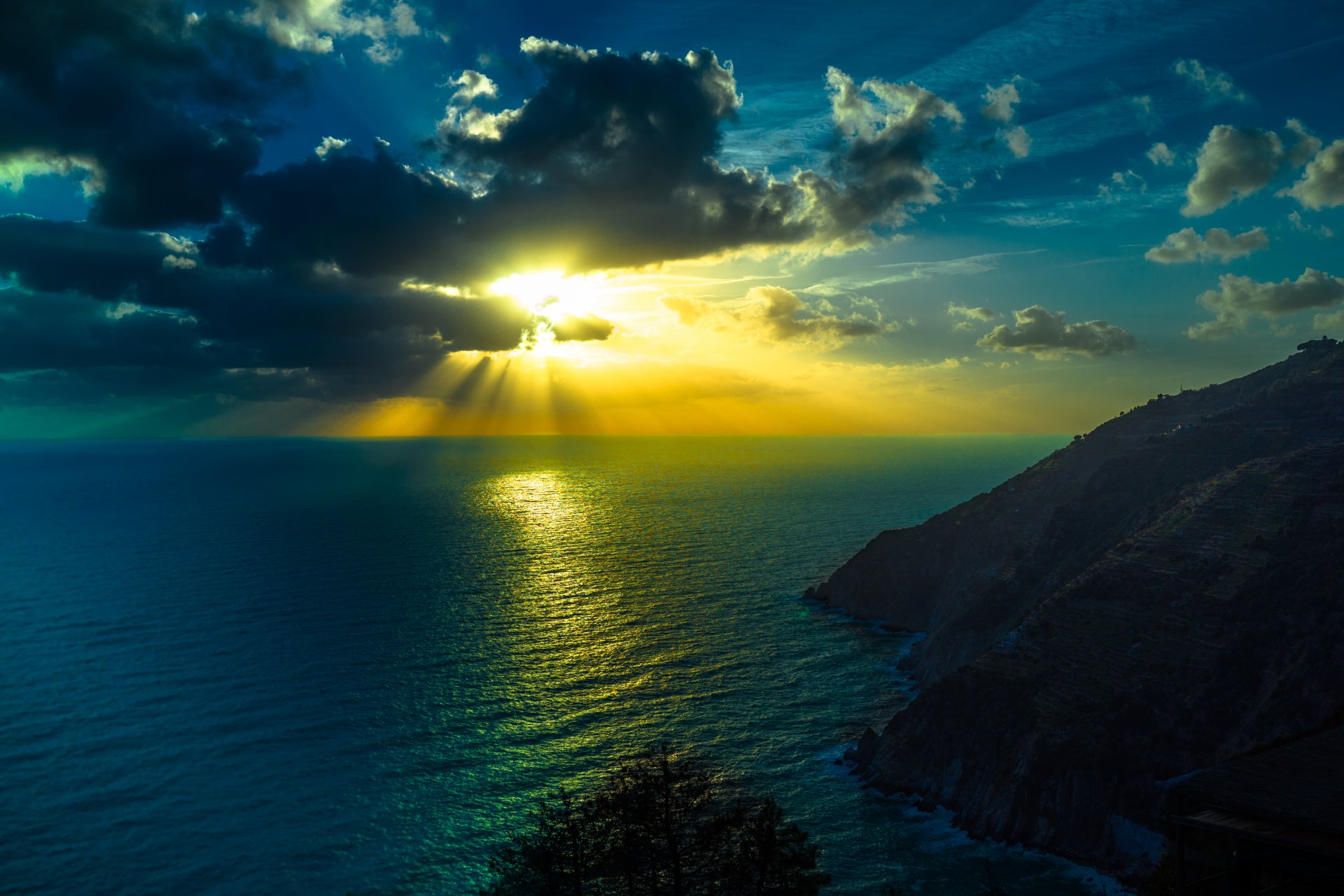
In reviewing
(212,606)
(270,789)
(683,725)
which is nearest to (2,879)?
(270,789)

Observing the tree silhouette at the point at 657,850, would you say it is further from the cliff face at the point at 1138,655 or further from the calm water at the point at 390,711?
the cliff face at the point at 1138,655

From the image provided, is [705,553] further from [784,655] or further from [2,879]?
[2,879]

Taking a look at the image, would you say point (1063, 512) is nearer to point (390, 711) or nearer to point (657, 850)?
point (657, 850)

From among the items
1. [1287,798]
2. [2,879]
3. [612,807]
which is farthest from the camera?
[2,879]

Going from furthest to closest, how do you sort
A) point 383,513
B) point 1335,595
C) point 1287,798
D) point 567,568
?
point 383,513
point 567,568
point 1335,595
point 1287,798

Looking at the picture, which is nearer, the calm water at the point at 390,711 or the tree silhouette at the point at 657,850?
the tree silhouette at the point at 657,850

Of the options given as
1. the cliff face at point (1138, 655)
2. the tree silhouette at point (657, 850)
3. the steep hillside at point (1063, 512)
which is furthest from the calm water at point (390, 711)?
the steep hillside at point (1063, 512)
